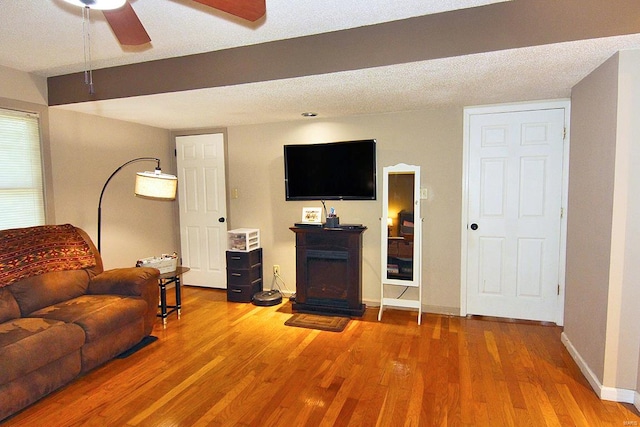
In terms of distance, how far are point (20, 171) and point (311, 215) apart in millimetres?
2793

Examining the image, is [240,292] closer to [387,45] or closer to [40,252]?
[40,252]

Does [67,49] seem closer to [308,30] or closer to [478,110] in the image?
[308,30]

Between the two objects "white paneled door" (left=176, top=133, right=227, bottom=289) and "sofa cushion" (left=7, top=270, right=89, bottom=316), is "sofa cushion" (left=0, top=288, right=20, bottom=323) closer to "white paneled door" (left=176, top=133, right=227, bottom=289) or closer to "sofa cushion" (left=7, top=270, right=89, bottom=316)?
"sofa cushion" (left=7, top=270, right=89, bottom=316)

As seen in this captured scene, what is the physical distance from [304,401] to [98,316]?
5.44 ft

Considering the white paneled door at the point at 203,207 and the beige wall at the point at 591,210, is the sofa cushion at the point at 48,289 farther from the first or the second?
the beige wall at the point at 591,210

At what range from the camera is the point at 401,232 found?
372 centimetres

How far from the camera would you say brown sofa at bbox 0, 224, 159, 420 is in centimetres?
221

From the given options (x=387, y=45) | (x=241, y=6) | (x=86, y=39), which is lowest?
(x=241, y=6)

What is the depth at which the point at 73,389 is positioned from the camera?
248 cm

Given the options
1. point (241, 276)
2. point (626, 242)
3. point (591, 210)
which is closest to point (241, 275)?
point (241, 276)

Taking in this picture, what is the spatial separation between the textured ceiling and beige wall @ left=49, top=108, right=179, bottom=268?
11.0 inches

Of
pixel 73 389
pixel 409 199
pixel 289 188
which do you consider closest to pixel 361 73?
pixel 409 199

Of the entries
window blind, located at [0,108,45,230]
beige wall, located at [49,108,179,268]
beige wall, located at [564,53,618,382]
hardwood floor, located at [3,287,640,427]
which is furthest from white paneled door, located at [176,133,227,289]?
beige wall, located at [564,53,618,382]

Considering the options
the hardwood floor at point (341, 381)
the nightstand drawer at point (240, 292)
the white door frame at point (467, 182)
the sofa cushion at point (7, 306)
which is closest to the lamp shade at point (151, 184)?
the sofa cushion at point (7, 306)
